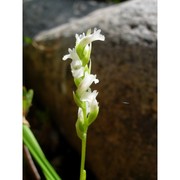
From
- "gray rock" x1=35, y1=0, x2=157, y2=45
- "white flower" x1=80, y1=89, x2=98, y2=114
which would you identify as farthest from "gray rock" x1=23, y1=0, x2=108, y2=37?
"white flower" x1=80, y1=89, x2=98, y2=114

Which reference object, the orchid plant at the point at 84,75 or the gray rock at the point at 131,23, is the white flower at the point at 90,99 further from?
the gray rock at the point at 131,23

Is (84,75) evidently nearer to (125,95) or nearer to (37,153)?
(37,153)

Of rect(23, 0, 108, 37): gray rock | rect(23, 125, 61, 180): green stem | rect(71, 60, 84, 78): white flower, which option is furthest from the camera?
rect(23, 0, 108, 37): gray rock

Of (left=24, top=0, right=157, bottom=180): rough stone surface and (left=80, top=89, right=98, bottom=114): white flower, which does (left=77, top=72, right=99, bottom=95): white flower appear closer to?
(left=80, top=89, right=98, bottom=114): white flower

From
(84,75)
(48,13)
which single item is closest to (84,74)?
(84,75)

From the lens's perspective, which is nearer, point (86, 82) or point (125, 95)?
point (86, 82)
